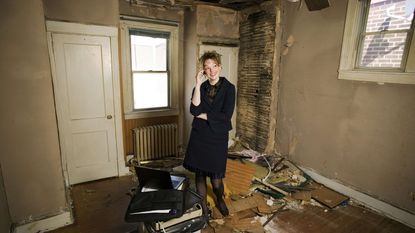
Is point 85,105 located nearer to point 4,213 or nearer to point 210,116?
point 4,213

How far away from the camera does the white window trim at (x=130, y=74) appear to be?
3469 millimetres

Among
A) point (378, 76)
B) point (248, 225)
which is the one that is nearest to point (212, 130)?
point (248, 225)

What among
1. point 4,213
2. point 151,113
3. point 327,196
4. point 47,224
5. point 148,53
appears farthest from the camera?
point 151,113

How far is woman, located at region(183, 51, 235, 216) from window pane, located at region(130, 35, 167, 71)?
1.93 metres

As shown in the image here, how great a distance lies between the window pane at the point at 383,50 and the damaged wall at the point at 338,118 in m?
0.25

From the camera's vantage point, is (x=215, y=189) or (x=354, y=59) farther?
(x=354, y=59)

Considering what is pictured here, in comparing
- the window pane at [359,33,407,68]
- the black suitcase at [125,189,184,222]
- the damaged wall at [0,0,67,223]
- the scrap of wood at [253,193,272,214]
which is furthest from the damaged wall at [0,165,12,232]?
the window pane at [359,33,407,68]

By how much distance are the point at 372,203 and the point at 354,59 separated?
1.73 meters

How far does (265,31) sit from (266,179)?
2.30m

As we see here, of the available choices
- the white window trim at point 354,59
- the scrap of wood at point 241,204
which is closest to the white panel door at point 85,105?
the scrap of wood at point 241,204

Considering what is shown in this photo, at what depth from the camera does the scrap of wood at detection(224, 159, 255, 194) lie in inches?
117

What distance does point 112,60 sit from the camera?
3.01 metres

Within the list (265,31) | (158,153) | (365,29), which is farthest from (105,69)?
(365,29)

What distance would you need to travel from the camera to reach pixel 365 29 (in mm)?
2619
